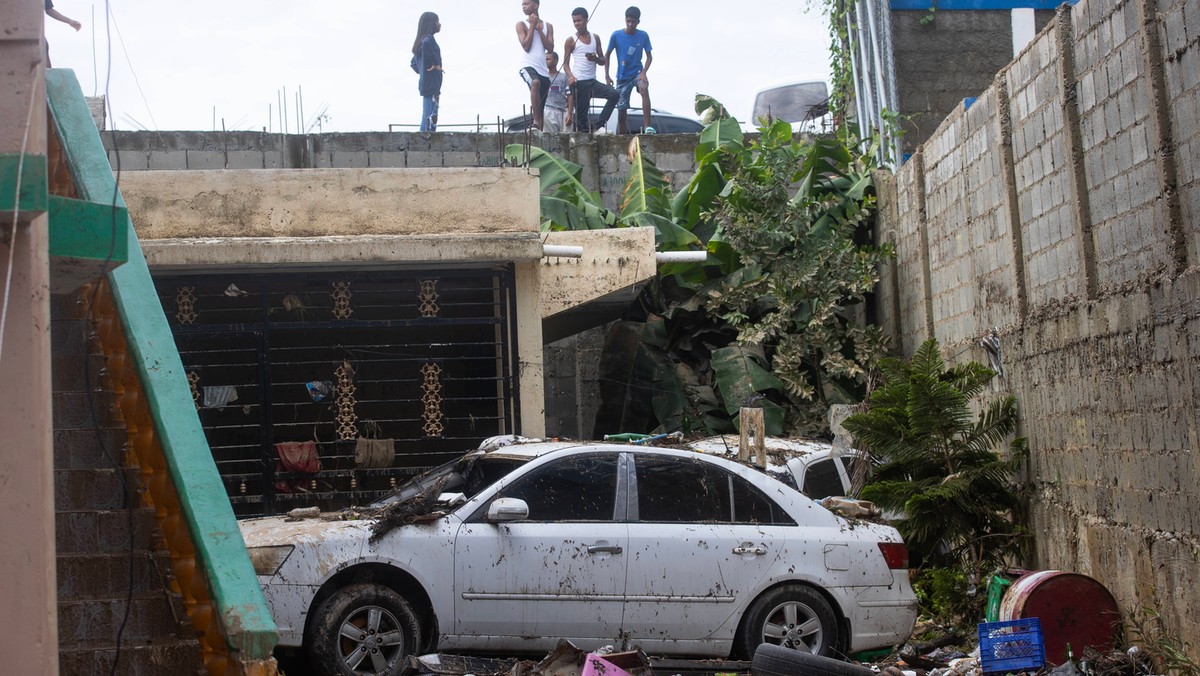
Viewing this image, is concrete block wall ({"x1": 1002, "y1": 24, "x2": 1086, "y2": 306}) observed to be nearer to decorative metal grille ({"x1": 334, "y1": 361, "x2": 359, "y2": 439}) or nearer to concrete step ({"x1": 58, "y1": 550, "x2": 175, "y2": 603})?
concrete step ({"x1": 58, "y1": 550, "x2": 175, "y2": 603})

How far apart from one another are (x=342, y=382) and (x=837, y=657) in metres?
5.67

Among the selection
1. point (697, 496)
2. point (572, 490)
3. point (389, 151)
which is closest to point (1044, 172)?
point (697, 496)

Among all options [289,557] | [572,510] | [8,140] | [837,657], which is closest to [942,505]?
[837,657]

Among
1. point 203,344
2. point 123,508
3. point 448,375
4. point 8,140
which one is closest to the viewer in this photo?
point 8,140

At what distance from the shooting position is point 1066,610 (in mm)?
7781

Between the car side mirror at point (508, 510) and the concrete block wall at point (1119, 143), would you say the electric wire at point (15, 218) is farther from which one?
the concrete block wall at point (1119, 143)

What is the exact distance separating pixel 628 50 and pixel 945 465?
915 cm

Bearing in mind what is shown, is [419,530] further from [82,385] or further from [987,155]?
[987,155]

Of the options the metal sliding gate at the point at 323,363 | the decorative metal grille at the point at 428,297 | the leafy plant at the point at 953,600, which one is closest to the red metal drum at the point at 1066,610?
the leafy plant at the point at 953,600

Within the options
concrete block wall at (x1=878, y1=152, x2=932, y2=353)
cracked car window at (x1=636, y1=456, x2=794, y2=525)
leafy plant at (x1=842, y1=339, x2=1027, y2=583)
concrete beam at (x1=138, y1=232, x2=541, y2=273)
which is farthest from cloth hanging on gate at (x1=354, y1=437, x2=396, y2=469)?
concrete block wall at (x1=878, y1=152, x2=932, y2=353)

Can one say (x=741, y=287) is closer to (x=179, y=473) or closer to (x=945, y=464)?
(x=945, y=464)

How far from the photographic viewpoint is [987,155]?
10.3 metres

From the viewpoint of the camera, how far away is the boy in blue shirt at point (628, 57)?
1709 centimetres

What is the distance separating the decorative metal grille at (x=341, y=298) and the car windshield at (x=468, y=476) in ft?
10.3
